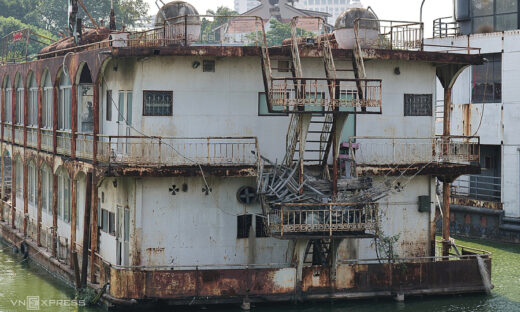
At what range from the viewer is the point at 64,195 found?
106 ft

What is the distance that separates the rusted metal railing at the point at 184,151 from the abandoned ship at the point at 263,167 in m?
0.04

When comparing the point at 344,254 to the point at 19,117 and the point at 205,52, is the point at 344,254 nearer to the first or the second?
the point at 205,52

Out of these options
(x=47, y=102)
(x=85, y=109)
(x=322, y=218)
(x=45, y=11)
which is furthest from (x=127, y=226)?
(x=45, y=11)

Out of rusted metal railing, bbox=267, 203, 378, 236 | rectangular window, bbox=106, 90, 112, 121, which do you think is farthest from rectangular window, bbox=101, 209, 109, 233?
rusted metal railing, bbox=267, 203, 378, 236

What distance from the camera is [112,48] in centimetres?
2448

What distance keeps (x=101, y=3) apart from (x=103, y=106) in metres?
68.1

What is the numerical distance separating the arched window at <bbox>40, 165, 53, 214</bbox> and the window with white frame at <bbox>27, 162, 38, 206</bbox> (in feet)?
4.74

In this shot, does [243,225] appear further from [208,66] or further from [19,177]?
[19,177]

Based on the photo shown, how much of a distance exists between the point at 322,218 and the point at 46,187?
1483 cm

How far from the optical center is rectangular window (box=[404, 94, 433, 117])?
27.2 metres

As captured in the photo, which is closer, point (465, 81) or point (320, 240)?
point (320, 240)

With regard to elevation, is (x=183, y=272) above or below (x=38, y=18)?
below

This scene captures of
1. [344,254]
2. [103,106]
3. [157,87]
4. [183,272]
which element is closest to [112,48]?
[157,87]

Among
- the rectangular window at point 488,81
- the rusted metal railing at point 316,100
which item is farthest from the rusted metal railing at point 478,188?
the rusted metal railing at point 316,100
